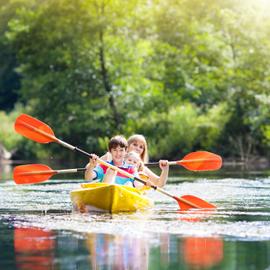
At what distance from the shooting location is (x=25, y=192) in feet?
57.1

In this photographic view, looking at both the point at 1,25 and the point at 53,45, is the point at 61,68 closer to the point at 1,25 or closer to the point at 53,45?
the point at 53,45

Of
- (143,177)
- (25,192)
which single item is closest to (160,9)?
(25,192)

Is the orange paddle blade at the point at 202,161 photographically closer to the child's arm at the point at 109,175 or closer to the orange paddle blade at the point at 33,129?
the child's arm at the point at 109,175

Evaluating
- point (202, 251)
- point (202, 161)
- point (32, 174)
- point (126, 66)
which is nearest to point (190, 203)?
point (202, 161)

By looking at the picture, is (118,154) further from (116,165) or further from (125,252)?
(125,252)

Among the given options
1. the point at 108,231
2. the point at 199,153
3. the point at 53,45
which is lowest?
the point at 108,231

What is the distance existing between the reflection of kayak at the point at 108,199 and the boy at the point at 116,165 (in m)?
0.27

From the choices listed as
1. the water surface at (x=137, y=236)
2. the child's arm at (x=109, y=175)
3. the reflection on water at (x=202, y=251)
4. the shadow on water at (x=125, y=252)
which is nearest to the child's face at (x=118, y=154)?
the child's arm at (x=109, y=175)

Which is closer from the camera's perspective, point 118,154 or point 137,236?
point 137,236

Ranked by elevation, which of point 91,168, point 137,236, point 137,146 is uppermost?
point 137,146

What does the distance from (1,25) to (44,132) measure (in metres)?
54.9

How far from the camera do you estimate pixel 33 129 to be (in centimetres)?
1468

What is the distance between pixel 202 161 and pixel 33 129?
7.83ft

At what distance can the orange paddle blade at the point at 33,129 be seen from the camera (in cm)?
1447
